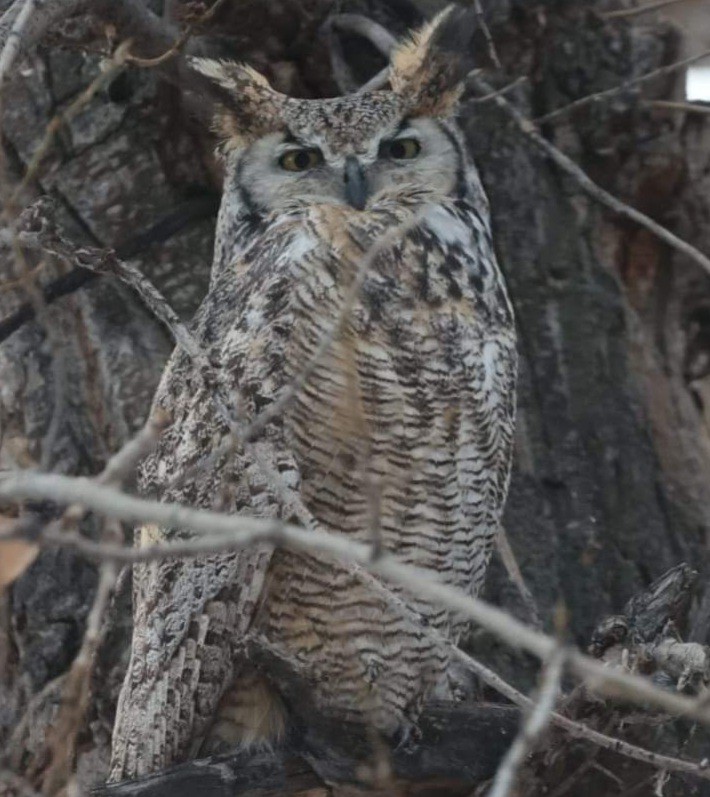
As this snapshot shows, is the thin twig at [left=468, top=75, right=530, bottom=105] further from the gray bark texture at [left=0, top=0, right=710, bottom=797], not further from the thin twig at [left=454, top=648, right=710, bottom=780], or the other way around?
the thin twig at [left=454, top=648, right=710, bottom=780]

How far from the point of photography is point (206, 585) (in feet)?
8.07

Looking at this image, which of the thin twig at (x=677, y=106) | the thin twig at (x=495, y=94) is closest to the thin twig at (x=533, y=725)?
the thin twig at (x=495, y=94)

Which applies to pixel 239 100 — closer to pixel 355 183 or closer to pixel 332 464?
pixel 355 183

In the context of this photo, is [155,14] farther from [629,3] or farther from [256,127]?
[629,3]

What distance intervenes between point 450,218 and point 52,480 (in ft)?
5.36

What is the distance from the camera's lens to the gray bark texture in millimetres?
3051

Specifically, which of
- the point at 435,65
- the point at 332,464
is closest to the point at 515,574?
the point at 332,464

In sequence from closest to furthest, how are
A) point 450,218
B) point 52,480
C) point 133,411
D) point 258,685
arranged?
1. point 52,480
2. point 258,685
3. point 450,218
4. point 133,411

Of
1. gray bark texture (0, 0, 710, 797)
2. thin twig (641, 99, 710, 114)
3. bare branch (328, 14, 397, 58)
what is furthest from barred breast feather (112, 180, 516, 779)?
thin twig (641, 99, 710, 114)

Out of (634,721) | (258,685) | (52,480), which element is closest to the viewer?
(52,480)

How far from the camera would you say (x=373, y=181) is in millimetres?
2812

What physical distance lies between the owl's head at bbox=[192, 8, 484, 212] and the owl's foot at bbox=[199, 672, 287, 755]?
0.87m

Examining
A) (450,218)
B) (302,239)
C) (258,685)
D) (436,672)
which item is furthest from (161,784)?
(450,218)

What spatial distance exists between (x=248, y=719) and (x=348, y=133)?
3.47 feet
